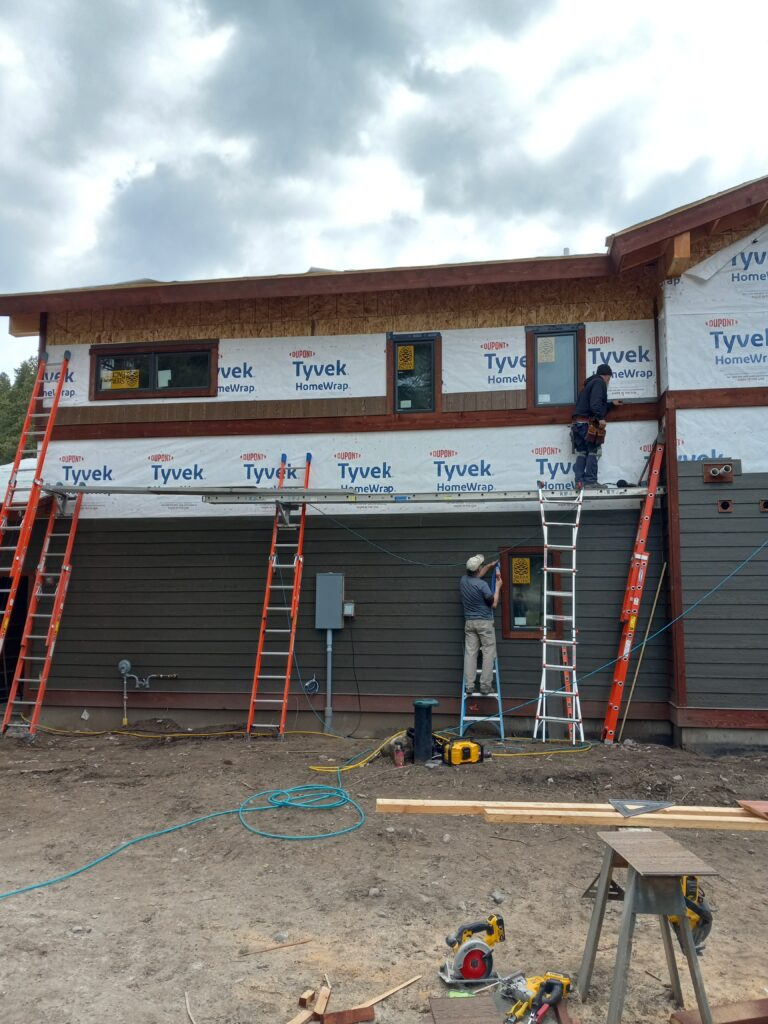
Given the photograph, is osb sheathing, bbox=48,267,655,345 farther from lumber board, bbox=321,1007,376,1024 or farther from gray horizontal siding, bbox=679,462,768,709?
lumber board, bbox=321,1007,376,1024

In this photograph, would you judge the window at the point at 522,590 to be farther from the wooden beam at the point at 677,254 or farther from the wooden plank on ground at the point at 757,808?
the wooden plank on ground at the point at 757,808

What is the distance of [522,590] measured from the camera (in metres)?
9.81

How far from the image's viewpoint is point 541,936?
4453mm

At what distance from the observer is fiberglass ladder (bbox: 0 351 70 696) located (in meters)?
9.97

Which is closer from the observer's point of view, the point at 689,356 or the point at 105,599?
the point at 689,356

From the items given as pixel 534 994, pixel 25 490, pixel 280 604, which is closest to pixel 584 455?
pixel 280 604

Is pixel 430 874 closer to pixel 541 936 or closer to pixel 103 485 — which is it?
pixel 541 936

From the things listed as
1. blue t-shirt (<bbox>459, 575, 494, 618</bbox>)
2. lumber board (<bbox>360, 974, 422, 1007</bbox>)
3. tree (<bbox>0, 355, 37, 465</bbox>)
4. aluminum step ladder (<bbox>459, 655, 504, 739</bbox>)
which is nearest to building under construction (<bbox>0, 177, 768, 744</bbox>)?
aluminum step ladder (<bbox>459, 655, 504, 739</bbox>)

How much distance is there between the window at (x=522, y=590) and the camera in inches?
383

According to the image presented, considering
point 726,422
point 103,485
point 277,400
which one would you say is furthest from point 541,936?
point 103,485

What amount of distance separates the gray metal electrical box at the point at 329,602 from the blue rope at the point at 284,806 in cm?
253

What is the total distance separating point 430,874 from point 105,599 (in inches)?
267

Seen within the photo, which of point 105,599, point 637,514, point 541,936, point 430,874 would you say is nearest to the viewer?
point 541,936

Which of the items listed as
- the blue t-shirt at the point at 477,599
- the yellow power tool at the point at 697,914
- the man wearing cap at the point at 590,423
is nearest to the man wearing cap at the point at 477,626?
the blue t-shirt at the point at 477,599
